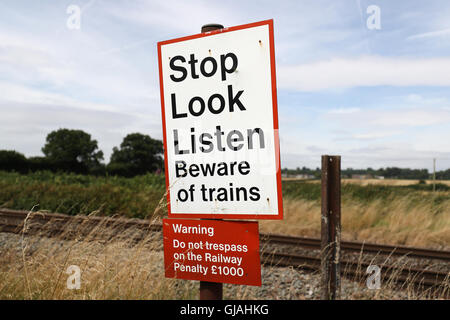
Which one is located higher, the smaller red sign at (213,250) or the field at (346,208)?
the smaller red sign at (213,250)

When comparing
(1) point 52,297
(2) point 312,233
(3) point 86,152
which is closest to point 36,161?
(3) point 86,152

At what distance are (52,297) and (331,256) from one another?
2.82 meters

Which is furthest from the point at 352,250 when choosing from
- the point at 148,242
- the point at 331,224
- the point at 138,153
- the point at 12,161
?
the point at 138,153

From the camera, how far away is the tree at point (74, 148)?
153 feet

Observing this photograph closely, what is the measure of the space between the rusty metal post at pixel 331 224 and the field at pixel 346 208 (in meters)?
3.97

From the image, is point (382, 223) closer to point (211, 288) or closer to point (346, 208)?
point (346, 208)

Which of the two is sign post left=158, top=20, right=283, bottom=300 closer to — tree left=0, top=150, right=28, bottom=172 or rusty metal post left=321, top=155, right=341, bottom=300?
rusty metal post left=321, top=155, right=341, bottom=300

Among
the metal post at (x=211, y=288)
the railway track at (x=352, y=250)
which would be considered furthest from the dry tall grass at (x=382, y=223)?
the metal post at (x=211, y=288)

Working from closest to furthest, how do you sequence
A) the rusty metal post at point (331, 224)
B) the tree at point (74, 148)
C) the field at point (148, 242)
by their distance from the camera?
the field at point (148, 242)
the rusty metal post at point (331, 224)
the tree at point (74, 148)

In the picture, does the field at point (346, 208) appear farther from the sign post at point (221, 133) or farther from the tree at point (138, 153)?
the tree at point (138, 153)

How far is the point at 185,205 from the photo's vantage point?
266 centimetres
